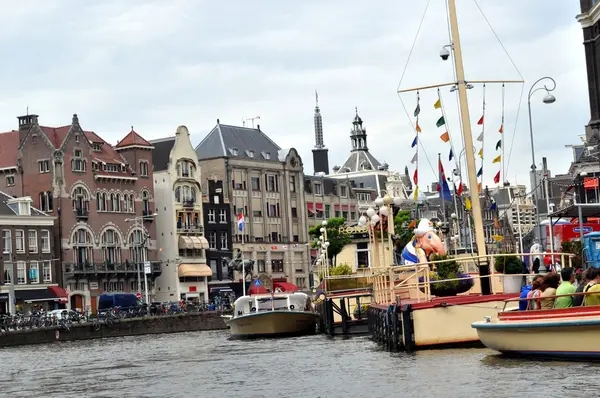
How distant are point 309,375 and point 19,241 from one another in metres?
81.3

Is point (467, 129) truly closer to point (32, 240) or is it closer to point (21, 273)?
point (21, 273)

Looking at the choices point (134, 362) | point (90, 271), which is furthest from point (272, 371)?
point (90, 271)

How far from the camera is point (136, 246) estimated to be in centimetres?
12625

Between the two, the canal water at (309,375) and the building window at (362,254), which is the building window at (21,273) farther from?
the canal water at (309,375)

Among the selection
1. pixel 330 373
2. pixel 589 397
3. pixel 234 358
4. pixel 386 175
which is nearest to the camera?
pixel 589 397

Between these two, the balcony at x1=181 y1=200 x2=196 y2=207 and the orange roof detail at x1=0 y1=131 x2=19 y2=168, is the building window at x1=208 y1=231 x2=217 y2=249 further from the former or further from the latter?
the orange roof detail at x1=0 y1=131 x2=19 y2=168

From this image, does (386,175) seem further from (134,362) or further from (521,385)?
(521,385)

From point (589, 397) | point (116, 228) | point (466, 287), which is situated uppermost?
point (116, 228)

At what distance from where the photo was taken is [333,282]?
230ft

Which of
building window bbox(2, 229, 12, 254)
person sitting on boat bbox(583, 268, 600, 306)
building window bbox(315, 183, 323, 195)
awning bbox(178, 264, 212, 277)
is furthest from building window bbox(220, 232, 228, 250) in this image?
person sitting on boat bbox(583, 268, 600, 306)

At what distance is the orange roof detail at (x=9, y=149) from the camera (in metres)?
121

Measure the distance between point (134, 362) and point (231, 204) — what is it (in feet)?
299

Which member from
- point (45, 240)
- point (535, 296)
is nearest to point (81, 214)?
point (45, 240)

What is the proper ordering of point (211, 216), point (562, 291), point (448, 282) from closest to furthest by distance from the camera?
point (562, 291) < point (448, 282) < point (211, 216)
